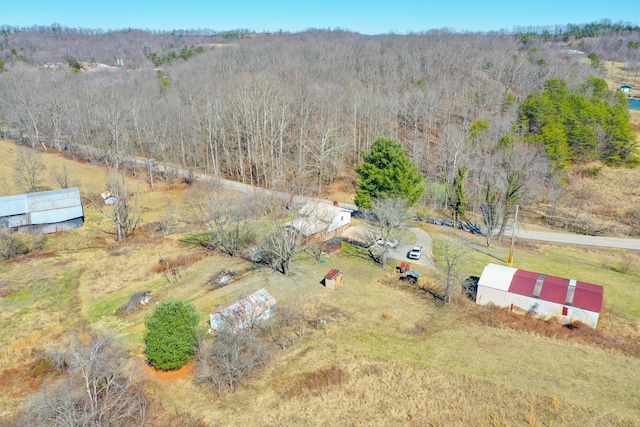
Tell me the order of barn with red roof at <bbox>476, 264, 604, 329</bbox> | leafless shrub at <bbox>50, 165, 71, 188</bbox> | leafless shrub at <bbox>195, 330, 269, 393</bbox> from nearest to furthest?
leafless shrub at <bbox>195, 330, 269, 393</bbox> → barn with red roof at <bbox>476, 264, 604, 329</bbox> → leafless shrub at <bbox>50, 165, 71, 188</bbox>

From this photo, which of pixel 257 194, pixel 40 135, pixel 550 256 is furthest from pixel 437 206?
pixel 40 135

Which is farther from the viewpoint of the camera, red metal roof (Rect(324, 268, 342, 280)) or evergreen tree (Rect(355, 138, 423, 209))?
evergreen tree (Rect(355, 138, 423, 209))

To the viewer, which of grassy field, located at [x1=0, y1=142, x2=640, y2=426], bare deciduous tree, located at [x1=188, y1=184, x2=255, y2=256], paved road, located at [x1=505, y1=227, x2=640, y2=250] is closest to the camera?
grassy field, located at [x1=0, y1=142, x2=640, y2=426]

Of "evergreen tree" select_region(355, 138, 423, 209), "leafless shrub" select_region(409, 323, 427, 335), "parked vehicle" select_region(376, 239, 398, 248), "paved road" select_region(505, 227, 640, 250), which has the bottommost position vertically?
"paved road" select_region(505, 227, 640, 250)

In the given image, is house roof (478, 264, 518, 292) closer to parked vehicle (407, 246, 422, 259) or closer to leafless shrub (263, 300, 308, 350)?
parked vehicle (407, 246, 422, 259)

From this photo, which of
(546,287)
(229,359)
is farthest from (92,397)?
(546,287)

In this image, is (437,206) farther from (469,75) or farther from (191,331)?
(469,75)

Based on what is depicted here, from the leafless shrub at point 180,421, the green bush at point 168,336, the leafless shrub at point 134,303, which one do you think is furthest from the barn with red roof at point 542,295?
the leafless shrub at point 134,303

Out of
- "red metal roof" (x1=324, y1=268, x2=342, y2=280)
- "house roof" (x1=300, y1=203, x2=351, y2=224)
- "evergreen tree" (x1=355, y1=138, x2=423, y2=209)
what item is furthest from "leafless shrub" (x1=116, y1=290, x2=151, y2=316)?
"evergreen tree" (x1=355, y1=138, x2=423, y2=209)

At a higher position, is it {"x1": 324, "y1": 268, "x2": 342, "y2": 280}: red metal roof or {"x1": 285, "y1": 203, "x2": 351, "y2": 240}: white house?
{"x1": 285, "y1": 203, "x2": 351, "y2": 240}: white house
